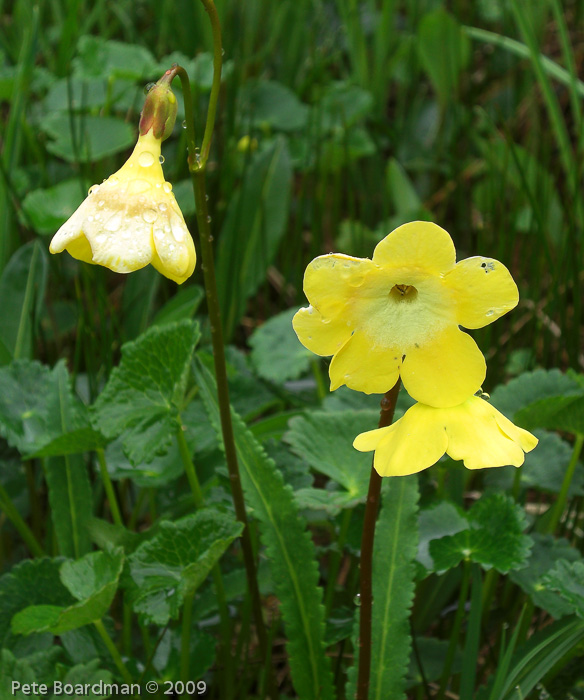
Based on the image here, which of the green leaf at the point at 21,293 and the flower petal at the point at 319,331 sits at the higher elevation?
the flower petal at the point at 319,331

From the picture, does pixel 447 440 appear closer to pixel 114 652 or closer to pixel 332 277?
pixel 332 277

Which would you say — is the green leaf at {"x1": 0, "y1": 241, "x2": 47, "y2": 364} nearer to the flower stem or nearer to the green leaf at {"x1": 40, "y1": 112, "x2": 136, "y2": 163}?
the green leaf at {"x1": 40, "y1": 112, "x2": 136, "y2": 163}

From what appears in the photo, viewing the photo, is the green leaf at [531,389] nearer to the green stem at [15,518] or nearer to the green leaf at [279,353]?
the green leaf at [279,353]

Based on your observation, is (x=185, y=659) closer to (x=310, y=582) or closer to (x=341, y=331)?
(x=310, y=582)

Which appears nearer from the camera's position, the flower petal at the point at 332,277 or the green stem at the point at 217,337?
the flower petal at the point at 332,277

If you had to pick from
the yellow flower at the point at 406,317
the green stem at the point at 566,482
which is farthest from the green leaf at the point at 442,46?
the yellow flower at the point at 406,317

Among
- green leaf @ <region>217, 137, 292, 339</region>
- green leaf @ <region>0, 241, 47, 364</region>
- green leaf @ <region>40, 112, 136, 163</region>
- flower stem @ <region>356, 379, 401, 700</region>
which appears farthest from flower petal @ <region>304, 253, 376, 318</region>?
green leaf @ <region>40, 112, 136, 163</region>

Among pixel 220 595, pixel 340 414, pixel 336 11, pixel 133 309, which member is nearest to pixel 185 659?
pixel 220 595
